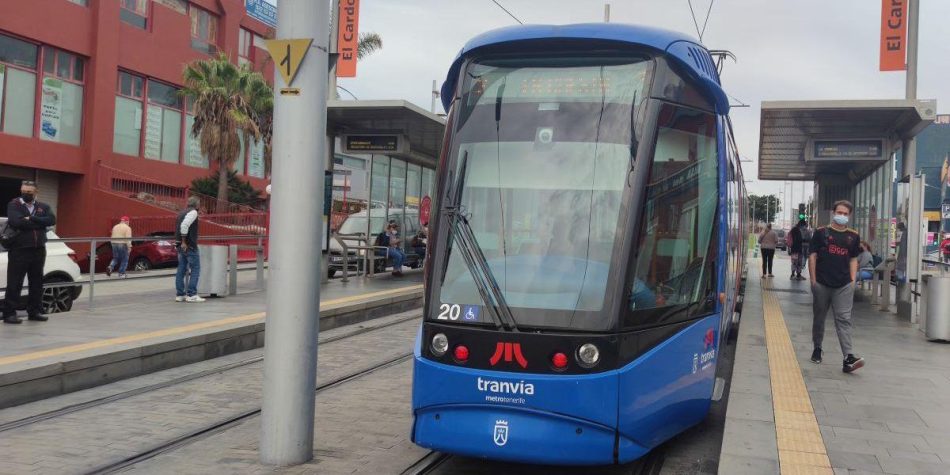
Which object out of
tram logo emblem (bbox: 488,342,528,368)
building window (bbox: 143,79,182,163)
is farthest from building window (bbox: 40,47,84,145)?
tram logo emblem (bbox: 488,342,528,368)

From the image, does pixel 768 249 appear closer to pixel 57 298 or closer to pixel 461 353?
pixel 57 298

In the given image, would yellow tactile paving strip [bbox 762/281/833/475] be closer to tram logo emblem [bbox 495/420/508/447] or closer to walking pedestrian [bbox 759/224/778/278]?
tram logo emblem [bbox 495/420/508/447]

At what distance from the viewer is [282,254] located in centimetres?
518

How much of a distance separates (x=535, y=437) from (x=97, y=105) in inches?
1056

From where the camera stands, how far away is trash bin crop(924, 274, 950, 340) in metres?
10.5

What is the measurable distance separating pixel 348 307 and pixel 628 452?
8562 millimetres

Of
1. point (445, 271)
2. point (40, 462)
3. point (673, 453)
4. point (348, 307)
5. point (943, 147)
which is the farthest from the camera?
point (943, 147)

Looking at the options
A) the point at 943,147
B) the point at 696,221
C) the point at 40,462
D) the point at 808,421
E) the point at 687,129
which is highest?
→ the point at 943,147

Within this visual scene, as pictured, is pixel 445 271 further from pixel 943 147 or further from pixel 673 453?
pixel 943 147

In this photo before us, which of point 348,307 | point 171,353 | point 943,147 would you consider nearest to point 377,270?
point 348,307

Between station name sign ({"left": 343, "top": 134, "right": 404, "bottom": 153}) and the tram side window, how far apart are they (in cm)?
1200

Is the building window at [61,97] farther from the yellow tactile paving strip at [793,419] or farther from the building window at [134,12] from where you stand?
the yellow tactile paving strip at [793,419]

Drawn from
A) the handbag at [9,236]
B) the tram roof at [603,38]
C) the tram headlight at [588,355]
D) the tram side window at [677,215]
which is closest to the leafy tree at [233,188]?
the handbag at [9,236]

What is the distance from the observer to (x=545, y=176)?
16.4ft
